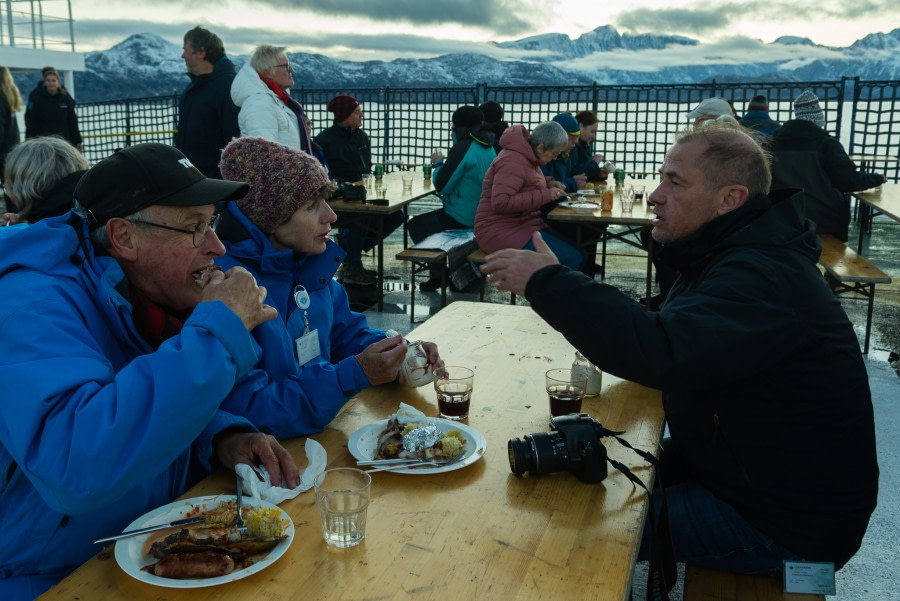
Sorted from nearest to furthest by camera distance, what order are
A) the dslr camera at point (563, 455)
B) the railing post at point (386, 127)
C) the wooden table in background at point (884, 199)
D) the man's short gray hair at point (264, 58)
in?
the dslr camera at point (563, 455) < the man's short gray hair at point (264, 58) < the wooden table in background at point (884, 199) < the railing post at point (386, 127)

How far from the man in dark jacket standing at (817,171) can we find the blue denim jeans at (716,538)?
190 inches

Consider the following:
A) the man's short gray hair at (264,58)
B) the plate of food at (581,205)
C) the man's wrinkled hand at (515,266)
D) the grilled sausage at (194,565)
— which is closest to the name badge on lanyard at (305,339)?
the man's wrinkled hand at (515,266)

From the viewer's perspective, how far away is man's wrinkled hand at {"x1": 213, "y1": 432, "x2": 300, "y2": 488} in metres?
1.63

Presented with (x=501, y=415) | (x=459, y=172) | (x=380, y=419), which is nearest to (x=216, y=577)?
(x=380, y=419)

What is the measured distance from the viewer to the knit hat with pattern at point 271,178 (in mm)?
2273

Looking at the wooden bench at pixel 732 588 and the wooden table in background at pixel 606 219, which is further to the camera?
the wooden table in background at pixel 606 219

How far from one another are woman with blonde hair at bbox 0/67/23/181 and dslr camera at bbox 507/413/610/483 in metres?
8.01

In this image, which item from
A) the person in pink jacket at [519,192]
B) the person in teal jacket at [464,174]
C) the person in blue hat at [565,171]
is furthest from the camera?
the person in blue hat at [565,171]

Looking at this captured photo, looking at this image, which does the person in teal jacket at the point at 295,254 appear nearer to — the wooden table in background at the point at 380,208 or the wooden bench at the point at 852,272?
the wooden bench at the point at 852,272

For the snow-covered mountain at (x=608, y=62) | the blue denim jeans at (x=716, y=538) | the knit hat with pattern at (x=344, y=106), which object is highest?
the snow-covered mountain at (x=608, y=62)

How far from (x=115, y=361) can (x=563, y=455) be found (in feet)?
3.20

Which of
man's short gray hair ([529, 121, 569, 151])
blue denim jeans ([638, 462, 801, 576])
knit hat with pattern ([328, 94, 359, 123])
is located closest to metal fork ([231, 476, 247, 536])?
blue denim jeans ([638, 462, 801, 576])

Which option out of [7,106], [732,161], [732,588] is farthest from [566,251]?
[7,106]

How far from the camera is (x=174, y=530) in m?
1.39
